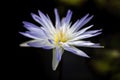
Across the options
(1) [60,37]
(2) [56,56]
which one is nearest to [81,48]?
(1) [60,37]

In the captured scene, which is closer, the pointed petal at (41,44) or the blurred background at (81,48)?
the pointed petal at (41,44)

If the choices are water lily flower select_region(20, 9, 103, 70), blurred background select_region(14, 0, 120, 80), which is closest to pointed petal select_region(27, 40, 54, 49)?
water lily flower select_region(20, 9, 103, 70)

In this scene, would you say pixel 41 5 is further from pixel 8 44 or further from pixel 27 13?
pixel 8 44

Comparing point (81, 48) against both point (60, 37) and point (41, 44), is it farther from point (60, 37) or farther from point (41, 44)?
point (41, 44)

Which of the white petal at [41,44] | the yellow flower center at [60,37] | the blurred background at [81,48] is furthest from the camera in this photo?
the blurred background at [81,48]

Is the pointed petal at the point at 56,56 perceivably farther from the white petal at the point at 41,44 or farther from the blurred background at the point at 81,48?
the blurred background at the point at 81,48

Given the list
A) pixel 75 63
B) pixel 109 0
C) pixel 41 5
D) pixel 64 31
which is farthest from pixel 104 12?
pixel 64 31

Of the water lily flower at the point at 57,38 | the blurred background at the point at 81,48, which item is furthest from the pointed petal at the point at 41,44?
the blurred background at the point at 81,48

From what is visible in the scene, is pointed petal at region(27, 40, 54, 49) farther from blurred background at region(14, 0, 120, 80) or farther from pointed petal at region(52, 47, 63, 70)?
blurred background at region(14, 0, 120, 80)
